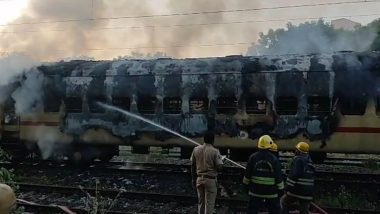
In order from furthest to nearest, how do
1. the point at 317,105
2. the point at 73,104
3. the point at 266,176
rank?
the point at 73,104 < the point at 317,105 < the point at 266,176

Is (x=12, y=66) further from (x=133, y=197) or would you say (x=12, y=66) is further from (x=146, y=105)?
(x=133, y=197)

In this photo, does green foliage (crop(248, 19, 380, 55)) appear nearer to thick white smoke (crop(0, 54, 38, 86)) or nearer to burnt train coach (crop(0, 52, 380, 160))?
burnt train coach (crop(0, 52, 380, 160))

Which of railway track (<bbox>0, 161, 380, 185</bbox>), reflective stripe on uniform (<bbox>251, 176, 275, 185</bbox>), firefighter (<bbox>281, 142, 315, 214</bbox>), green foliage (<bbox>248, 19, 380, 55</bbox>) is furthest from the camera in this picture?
green foliage (<bbox>248, 19, 380, 55</bbox>)

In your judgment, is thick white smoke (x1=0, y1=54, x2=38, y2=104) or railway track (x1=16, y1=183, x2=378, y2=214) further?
thick white smoke (x1=0, y1=54, x2=38, y2=104)

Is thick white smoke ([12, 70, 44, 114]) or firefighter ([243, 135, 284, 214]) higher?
thick white smoke ([12, 70, 44, 114])

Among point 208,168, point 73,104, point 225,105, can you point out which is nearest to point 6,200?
point 208,168

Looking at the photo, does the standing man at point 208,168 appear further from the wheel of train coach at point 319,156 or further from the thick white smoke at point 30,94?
the thick white smoke at point 30,94

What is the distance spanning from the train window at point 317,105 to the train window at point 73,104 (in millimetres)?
6818

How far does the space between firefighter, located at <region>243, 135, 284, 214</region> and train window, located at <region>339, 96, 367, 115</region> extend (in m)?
5.57

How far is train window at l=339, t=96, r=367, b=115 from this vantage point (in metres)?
11.2

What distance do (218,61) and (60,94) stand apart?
5.11 m

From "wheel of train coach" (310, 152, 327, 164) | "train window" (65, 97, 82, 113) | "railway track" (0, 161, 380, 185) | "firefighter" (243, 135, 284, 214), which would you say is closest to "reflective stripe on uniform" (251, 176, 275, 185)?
"firefighter" (243, 135, 284, 214)

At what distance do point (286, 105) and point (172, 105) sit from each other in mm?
3167

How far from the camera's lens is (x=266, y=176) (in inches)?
251
